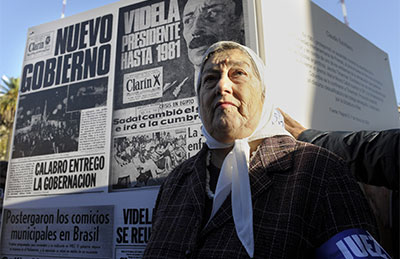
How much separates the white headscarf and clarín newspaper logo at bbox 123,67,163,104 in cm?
58

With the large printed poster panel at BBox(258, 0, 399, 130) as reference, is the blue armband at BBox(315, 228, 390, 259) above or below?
below

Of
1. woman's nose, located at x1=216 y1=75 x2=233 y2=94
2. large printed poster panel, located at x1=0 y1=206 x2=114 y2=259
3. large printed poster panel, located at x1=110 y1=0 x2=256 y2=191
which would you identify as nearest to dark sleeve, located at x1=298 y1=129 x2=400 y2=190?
woman's nose, located at x1=216 y1=75 x2=233 y2=94

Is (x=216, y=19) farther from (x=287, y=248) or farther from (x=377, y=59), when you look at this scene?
(x=377, y=59)

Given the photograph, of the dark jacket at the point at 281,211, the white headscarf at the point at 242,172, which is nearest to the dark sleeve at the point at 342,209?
the dark jacket at the point at 281,211

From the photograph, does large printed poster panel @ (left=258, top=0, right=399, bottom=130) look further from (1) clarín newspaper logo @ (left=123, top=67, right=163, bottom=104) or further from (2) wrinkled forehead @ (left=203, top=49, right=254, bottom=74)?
(1) clarín newspaper logo @ (left=123, top=67, right=163, bottom=104)

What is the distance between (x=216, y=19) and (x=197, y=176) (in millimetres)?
838

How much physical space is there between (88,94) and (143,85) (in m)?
0.39

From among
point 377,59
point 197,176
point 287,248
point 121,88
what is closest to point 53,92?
point 121,88

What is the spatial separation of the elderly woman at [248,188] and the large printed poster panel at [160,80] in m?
0.37

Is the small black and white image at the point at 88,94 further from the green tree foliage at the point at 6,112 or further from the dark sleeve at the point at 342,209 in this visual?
the green tree foliage at the point at 6,112

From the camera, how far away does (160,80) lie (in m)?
1.50

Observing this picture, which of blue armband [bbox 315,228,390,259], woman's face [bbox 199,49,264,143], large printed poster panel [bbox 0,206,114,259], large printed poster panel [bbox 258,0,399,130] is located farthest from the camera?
large printed poster panel [bbox 0,206,114,259]

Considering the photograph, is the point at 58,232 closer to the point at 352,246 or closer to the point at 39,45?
the point at 39,45

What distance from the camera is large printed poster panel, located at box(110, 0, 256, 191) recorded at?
1.38 m
